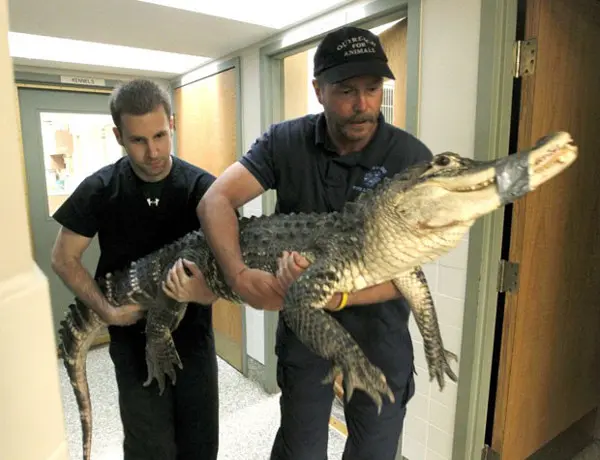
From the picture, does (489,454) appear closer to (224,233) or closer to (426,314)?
(426,314)

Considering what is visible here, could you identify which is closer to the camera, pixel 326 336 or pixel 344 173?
pixel 326 336

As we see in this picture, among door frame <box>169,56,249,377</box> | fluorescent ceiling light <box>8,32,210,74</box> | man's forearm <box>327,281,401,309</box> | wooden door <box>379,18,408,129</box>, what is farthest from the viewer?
door frame <box>169,56,249,377</box>

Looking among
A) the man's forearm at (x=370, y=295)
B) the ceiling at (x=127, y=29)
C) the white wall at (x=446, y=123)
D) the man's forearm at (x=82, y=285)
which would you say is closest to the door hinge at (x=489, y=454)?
the white wall at (x=446, y=123)

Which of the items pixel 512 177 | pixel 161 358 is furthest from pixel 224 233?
pixel 512 177

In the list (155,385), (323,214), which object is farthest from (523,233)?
(155,385)

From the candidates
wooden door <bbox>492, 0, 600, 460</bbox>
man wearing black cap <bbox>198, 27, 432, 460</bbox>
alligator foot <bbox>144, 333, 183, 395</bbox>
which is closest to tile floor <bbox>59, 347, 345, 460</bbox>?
alligator foot <bbox>144, 333, 183, 395</bbox>

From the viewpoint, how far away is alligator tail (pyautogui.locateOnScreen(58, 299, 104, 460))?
2035 mm

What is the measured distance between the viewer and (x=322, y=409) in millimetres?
1607

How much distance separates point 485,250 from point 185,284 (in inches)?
51.8

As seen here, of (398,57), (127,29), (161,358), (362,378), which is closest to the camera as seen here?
(362,378)

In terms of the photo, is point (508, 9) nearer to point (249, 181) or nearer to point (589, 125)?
point (589, 125)

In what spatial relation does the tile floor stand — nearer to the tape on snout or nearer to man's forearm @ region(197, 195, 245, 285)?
man's forearm @ region(197, 195, 245, 285)

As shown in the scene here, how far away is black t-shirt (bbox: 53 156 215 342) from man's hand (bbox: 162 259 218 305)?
0.25 metres

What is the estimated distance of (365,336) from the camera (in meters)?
1.53
